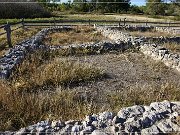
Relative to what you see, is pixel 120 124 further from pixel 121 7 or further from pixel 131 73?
pixel 121 7

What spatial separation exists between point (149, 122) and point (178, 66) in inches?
263

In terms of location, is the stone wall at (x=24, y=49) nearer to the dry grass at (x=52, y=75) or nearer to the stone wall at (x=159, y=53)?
the dry grass at (x=52, y=75)

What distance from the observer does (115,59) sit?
13.3 m

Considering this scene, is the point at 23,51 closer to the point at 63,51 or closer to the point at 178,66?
the point at 63,51

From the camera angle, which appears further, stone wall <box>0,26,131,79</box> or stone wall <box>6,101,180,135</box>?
stone wall <box>0,26,131,79</box>

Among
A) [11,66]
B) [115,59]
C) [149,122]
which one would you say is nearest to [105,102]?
[149,122]

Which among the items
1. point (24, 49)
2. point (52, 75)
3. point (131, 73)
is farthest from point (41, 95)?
point (24, 49)

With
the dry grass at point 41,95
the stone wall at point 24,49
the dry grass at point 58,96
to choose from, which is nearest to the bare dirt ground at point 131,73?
the dry grass at point 58,96

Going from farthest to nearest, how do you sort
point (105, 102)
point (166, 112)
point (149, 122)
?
point (105, 102) < point (166, 112) < point (149, 122)

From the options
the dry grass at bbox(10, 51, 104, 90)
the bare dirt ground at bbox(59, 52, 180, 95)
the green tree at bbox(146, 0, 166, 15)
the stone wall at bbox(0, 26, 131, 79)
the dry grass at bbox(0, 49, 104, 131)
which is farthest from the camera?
the green tree at bbox(146, 0, 166, 15)

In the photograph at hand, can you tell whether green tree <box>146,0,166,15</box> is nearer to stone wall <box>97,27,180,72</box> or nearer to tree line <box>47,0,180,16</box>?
tree line <box>47,0,180,16</box>

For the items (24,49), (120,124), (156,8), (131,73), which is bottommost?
(156,8)

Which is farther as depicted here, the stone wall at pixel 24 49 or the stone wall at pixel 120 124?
the stone wall at pixel 24 49

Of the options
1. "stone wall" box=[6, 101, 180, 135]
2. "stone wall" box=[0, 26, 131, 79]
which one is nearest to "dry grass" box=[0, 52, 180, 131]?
"stone wall" box=[0, 26, 131, 79]
